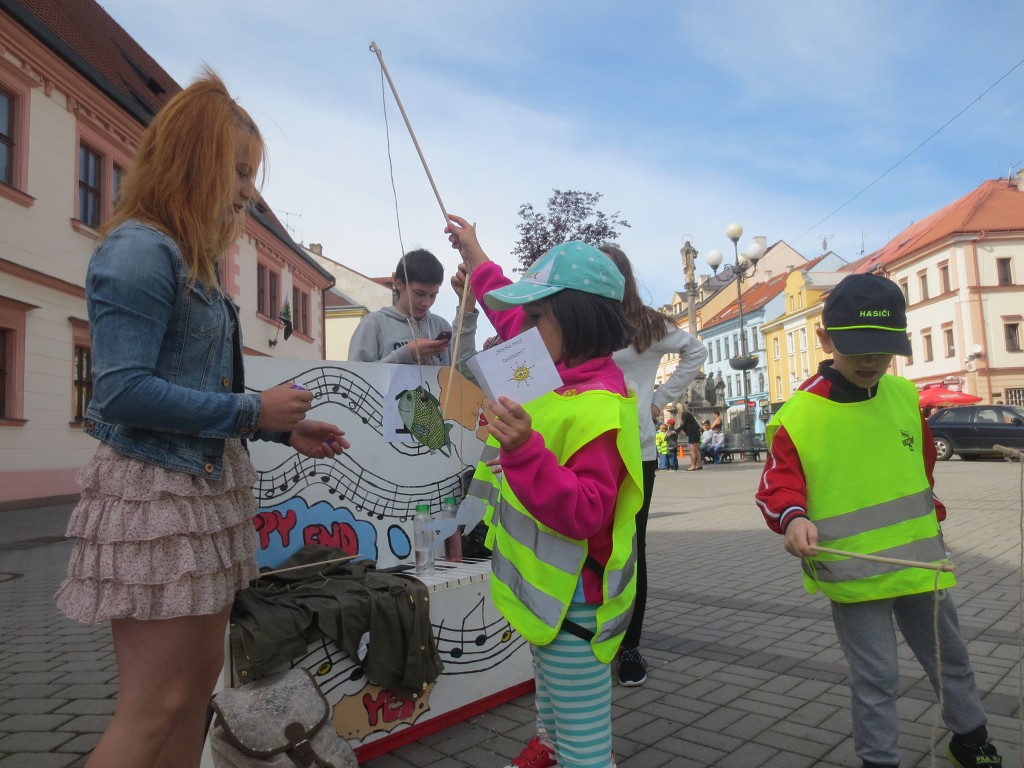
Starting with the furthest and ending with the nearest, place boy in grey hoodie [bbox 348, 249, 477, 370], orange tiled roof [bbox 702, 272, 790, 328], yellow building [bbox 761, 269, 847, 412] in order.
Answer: orange tiled roof [bbox 702, 272, 790, 328] < yellow building [bbox 761, 269, 847, 412] < boy in grey hoodie [bbox 348, 249, 477, 370]

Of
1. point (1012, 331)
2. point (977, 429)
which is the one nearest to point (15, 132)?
Result: point (977, 429)

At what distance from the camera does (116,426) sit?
5.45ft

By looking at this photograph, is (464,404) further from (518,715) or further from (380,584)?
(518,715)

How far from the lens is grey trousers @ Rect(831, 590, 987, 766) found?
223 centimetres

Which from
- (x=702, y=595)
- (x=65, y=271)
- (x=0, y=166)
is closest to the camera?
(x=702, y=595)

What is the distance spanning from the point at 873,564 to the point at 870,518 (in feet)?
0.44

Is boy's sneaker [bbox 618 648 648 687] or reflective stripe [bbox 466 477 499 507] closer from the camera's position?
reflective stripe [bbox 466 477 499 507]

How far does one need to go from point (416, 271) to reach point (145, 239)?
222 centimetres

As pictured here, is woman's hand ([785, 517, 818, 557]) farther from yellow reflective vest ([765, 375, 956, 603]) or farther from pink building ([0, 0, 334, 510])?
pink building ([0, 0, 334, 510])

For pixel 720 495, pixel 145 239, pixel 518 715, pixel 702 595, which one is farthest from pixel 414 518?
pixel 720 495

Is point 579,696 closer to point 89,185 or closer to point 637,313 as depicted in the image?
point 637,313

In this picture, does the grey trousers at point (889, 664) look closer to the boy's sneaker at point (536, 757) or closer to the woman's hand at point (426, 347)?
the boy's sneaker at point (536, 757)

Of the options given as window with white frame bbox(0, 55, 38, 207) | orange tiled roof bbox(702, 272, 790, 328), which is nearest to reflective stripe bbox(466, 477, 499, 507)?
window with white frame bbox(0, 55, 38, 207)

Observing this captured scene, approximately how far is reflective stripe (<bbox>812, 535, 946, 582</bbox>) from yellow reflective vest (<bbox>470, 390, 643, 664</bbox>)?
2.52 feet
